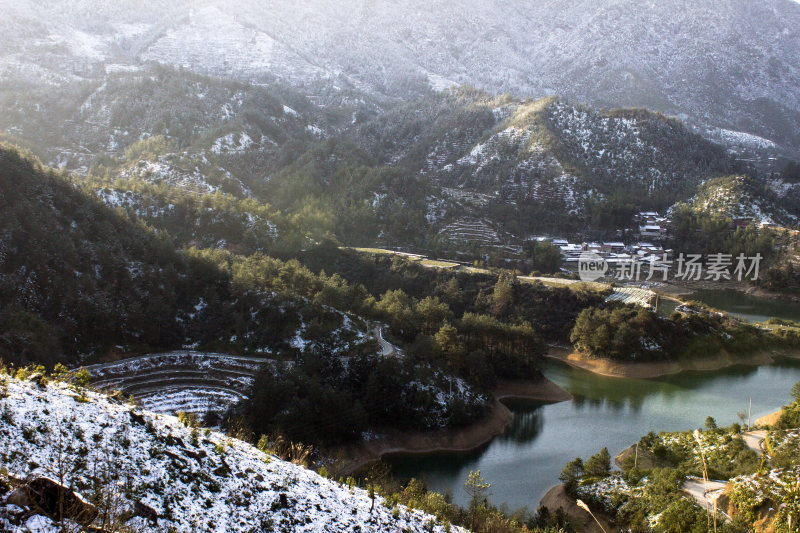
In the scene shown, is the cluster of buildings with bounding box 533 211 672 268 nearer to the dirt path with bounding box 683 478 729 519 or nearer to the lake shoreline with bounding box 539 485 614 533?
the lake shoreline with bounding box 539 485 614 533

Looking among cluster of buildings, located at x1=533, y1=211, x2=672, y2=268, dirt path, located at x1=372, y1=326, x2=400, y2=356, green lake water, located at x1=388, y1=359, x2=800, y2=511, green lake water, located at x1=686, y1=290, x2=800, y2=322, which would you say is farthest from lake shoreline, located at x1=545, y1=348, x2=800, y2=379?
cluster of buildings, located at x1=533, y1=211, x2=672, y2=268

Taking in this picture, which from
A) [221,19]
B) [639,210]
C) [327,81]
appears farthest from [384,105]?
[639,210]

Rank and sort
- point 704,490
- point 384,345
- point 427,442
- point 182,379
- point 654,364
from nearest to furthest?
point 704,490 < point 182,379 < point 427,442 < point 384,345 < point 654,364

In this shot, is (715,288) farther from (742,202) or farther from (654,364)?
(654,364)

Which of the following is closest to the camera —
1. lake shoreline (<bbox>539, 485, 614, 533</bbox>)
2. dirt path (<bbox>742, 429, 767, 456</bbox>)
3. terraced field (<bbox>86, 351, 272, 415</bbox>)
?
lake shoreline (<bbox>539, 485, 614, 533</bbox>)

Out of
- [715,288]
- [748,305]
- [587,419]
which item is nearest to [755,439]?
[587,419]

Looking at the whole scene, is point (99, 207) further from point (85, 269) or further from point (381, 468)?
point (381, 468)

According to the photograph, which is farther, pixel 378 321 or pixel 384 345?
pixel 378 321

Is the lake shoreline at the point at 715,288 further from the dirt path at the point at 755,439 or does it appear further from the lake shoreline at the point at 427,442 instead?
the lake shoreline at the point at 427,442
